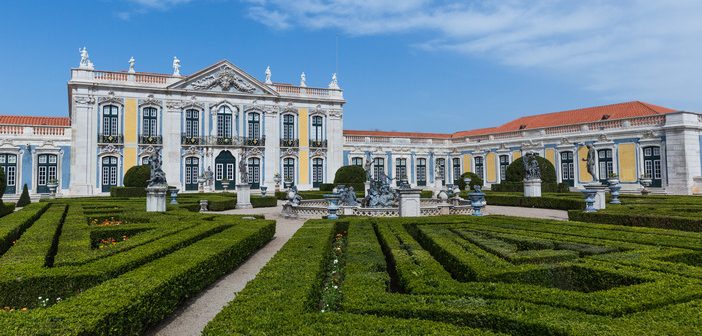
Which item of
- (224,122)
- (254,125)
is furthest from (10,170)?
(254,125)

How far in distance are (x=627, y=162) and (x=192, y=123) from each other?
86.9ft

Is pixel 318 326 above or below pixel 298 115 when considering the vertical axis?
below

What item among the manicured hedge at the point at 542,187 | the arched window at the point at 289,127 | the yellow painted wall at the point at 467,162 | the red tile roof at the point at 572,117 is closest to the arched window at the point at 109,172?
the arched window at the point at 289,127

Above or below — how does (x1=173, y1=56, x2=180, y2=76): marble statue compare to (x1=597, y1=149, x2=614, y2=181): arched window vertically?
above

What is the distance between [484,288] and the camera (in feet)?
13.6

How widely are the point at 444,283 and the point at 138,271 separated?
125 inches

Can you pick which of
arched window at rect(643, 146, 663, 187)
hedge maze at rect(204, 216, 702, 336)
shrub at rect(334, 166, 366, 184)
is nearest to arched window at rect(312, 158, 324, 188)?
shrub at rect(334, 166, 366, 184)

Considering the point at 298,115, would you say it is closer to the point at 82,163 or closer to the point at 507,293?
the point at 82,163

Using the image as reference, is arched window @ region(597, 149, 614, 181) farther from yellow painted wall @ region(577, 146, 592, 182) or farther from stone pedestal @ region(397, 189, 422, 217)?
stone pedestal @ region(397, 189, 422, 217)

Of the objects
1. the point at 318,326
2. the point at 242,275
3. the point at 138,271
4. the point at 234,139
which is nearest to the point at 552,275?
the point at 318,326

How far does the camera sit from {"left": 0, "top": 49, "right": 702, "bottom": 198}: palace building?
81.0 feet

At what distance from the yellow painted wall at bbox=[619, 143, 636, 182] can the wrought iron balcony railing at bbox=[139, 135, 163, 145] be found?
27.7 meters

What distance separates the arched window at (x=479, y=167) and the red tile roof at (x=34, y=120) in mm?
28646

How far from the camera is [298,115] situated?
1257 inches
